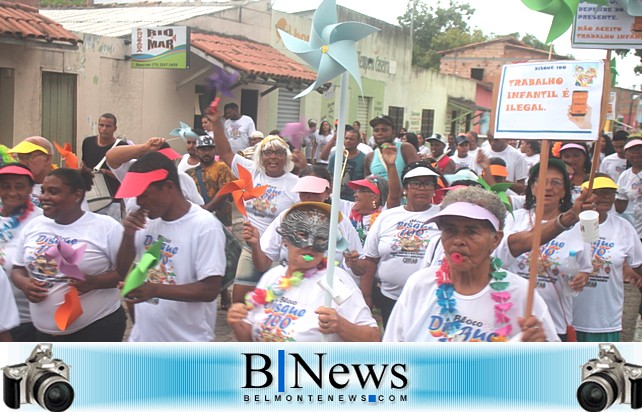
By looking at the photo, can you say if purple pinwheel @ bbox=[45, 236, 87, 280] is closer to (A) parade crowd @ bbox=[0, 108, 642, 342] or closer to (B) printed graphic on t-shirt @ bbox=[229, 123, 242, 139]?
(A) parade crowd @ bbox=[0, 108, 642, 342]

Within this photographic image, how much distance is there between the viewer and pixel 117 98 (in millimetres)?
14992

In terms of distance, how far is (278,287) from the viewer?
11.8 feet

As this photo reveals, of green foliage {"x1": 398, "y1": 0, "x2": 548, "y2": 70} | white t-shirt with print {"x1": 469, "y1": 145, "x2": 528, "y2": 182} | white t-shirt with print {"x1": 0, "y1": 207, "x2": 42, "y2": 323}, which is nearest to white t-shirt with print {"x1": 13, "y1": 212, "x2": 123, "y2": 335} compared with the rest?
white t-shirt with print {"x1": 0, "y1": 207, "x2": 42, "y2": 323}

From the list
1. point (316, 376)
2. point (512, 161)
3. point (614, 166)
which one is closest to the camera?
point (316, 376)

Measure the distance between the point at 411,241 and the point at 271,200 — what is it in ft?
5.22

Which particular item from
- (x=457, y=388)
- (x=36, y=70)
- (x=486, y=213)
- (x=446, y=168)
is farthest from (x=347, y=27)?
(x=36, y=70)

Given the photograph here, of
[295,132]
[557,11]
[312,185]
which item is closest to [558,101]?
[557,11]

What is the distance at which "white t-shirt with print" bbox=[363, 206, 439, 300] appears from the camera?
4.97 metres

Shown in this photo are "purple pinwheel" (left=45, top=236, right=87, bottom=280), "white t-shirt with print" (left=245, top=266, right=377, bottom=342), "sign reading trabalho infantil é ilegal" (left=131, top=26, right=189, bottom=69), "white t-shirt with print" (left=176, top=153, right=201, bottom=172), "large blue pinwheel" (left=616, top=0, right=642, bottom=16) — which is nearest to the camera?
"white t-shirt with print" (left=245, top=266, right=377, bottom=342)

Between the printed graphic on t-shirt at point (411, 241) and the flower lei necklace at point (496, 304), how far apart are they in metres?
1.72

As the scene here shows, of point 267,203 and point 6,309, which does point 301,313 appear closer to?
point 6,309

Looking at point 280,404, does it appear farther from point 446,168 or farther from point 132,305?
point 446,168

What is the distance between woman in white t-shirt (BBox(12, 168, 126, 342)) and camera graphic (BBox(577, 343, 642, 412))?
235 cm

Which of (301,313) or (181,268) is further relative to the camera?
(181,268)
